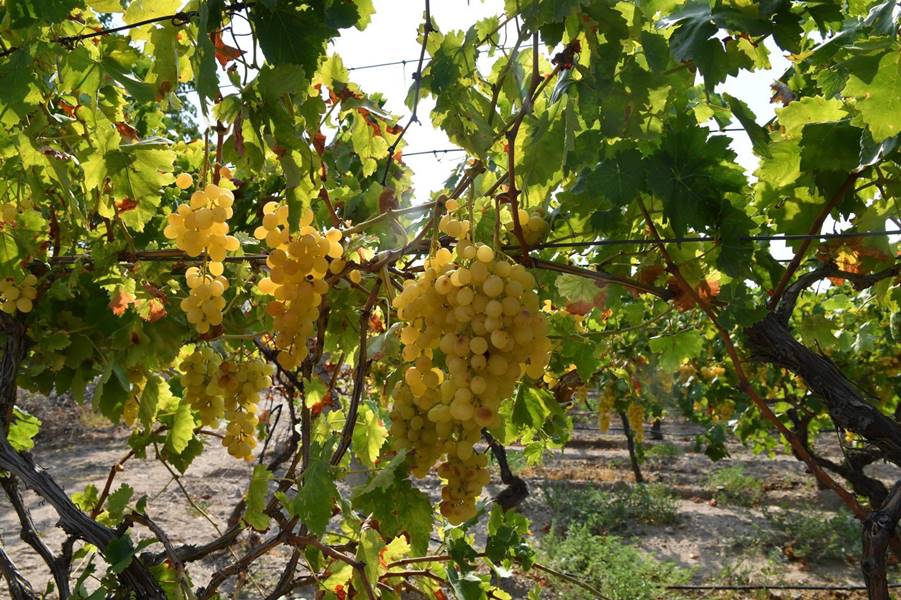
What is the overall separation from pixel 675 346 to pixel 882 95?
1307 mm

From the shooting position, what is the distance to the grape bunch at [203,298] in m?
1.39

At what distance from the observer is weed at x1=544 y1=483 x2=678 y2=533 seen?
8789 millimetres

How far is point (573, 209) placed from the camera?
5.08 feet

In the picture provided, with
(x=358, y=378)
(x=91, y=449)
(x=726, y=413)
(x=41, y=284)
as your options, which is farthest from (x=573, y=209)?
(x=91, y=449)

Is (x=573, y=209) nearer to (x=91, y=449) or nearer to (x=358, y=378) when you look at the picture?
(x=358, y=378)

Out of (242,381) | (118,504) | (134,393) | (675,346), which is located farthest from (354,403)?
(675,346)

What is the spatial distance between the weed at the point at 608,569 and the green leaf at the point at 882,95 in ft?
17.3

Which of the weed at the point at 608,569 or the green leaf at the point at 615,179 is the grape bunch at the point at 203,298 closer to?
the green leaf at the point at 615,179

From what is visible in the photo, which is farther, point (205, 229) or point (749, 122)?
point (749, 122)

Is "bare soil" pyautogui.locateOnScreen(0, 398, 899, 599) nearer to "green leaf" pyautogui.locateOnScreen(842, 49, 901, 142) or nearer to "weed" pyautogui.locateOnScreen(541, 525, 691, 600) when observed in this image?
"weed" pyautogui.locateOnScreen(541, 525, 691, 600)

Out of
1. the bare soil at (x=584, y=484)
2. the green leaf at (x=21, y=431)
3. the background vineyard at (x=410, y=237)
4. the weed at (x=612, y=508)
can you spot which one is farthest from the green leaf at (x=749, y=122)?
the weed at (x=612, y=508)

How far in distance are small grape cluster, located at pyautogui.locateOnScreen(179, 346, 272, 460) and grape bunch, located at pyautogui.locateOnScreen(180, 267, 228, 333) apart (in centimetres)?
47

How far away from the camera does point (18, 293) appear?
186cm

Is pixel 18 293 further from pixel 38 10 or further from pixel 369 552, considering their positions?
pixel 369 552
